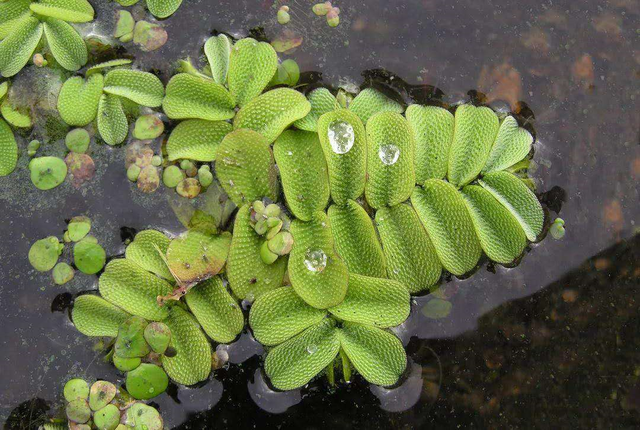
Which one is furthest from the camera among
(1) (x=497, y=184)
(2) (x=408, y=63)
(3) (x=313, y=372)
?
(2) (x=408, y=63)

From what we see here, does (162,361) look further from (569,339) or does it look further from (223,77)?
(569,339)

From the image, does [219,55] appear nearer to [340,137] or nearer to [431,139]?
[340,137]

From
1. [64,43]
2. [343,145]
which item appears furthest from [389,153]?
[64,43]

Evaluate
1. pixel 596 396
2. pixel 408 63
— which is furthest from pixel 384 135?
pixel 596 396

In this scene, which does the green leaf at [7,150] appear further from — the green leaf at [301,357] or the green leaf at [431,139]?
the green leaf at [431,139]

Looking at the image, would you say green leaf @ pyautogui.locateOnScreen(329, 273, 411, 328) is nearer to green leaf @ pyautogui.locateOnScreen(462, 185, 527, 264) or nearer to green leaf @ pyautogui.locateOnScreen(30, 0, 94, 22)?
green leaf @ pyautogui.locateOnScreen(462, 185, 527, 264)

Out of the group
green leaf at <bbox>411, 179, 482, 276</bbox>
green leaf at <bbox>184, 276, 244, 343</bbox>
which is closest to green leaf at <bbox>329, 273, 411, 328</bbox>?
green leaf at <bbox>411, 179, 482, 276</bbox>
